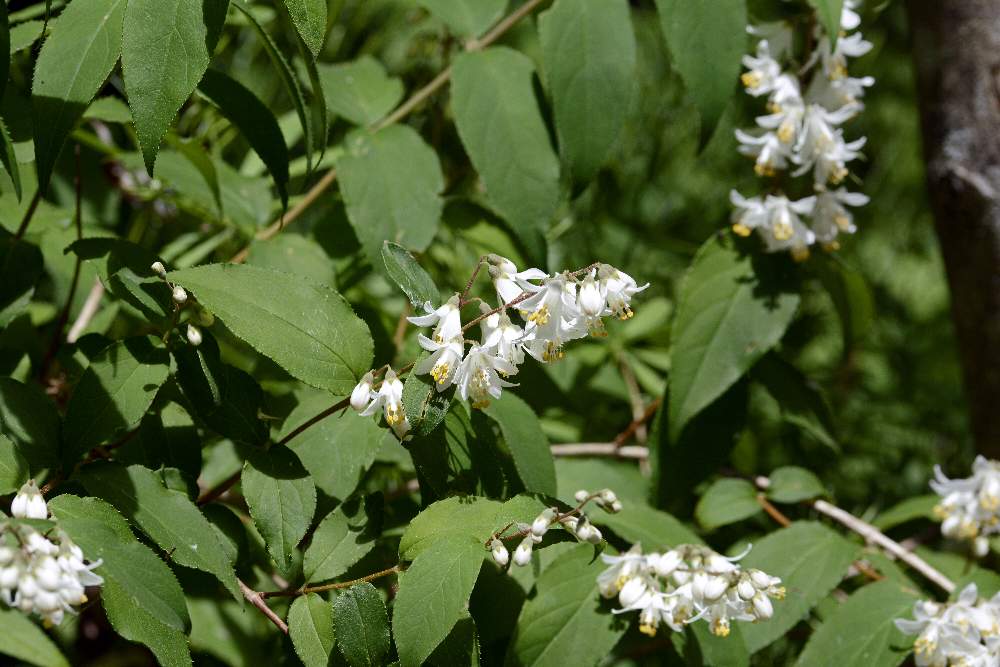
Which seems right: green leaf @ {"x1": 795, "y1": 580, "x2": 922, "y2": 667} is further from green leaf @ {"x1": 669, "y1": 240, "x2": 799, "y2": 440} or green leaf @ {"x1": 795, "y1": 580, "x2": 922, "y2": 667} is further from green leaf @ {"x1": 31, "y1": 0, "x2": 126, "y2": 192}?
green leaf @ {"x1": 31, "y1": 0, "x2": 126, "y2": 192}

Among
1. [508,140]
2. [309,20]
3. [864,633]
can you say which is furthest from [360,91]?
[864,633]

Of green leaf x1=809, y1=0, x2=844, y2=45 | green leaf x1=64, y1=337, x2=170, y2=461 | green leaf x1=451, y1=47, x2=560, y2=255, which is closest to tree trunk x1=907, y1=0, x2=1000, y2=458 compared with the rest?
green leaf x1=809, y1=0, x2=844, y2=45

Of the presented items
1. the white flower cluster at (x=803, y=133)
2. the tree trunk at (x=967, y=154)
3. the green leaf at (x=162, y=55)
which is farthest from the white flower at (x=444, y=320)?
the tree trunk at (x=967, y=154)

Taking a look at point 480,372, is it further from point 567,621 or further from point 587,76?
point 587,76

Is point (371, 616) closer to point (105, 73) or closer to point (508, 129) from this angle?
point (105, 73)

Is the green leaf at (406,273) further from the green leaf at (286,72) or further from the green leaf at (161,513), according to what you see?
the green leaf at (161,513)
